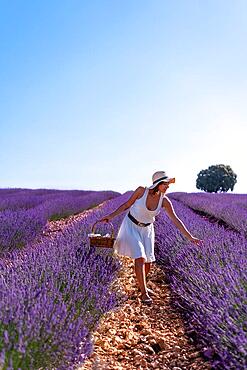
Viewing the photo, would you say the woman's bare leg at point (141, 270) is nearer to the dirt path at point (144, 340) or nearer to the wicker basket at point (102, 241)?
the dirt path at point (144, 340)

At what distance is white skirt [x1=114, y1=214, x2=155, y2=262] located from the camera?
321 centimetres

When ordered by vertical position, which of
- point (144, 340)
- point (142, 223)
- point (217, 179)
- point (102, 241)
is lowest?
point (144, 340)

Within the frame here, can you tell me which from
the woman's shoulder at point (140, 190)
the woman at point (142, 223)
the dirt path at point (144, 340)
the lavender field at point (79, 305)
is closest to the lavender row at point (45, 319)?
the lavender field at point (79, 305)

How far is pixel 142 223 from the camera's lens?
3312mm

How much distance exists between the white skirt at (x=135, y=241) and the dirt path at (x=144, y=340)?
35 cm

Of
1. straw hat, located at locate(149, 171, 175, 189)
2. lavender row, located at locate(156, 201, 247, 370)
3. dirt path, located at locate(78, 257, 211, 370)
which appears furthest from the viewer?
straw hat, located at locate(149, 171, 175, 189)

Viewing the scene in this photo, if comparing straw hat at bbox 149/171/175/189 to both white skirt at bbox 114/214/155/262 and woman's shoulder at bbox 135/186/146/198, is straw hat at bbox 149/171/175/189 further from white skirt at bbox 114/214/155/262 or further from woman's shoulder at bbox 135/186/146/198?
white skirt at bbox 114/214/155/262

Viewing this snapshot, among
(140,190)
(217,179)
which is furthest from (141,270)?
(217,179)

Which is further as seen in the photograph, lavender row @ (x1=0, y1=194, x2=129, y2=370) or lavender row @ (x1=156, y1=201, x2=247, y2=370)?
lavender row @ (x1=156, y1=201, x2=247, y2=370)

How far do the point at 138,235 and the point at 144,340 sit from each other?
0.87m

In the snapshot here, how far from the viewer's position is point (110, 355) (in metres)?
2.36

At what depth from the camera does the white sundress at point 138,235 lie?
3212 millimetres

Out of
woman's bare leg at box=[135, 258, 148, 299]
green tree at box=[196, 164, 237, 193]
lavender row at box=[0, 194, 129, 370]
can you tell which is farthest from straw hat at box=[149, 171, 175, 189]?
green tree at box=[196, 164, 237, 193]

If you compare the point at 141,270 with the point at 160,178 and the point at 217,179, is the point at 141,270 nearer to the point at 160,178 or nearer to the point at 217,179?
the point at 160,178
